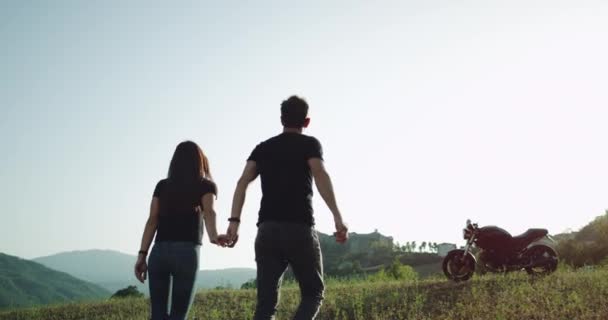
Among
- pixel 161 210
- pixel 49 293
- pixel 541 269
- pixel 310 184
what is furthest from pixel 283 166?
pixel 49 293

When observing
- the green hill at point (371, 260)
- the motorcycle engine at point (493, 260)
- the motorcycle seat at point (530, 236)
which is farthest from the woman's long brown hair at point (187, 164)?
the green hill at point (371, 260)

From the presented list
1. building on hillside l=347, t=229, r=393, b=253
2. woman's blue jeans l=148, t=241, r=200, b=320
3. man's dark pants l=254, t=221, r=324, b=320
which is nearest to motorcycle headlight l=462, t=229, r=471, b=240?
man's dark pants l=254, t=221, r=324, b=320

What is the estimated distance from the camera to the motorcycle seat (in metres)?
14.0

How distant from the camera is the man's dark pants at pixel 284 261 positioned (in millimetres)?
5266

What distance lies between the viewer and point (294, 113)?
5.70 meters

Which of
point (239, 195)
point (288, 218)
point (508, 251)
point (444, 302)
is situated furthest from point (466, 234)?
point (288, 218)

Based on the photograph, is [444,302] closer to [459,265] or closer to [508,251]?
[459,265]

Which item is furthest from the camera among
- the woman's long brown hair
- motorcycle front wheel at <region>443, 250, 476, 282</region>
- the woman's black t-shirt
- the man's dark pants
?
motorcycle front wheel at <region>443, 250, 476, 282</region>

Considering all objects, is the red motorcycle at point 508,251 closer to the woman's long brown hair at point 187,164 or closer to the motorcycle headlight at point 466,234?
the motorcycle headlight at point 466,234

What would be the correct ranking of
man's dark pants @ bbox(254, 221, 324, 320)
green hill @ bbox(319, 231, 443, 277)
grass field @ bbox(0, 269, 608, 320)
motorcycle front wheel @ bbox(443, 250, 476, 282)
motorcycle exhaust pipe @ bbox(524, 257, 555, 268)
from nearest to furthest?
man's dark pants @ bbox(254, 221, 324, 320)
grass field @ bbox(0, 269, 608, 320)
motorcycle front wheel @ bbox(443, 250, 476, 282)
motorcycle exhaust pipe @ bbox(524, 257, 555, 268)
green hill @ bbox(319, 231, 443, 277)

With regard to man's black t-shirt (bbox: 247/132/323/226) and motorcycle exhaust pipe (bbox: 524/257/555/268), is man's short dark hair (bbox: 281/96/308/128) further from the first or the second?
motorcycle exhaust pipe (bbox: 524/257/555/268)

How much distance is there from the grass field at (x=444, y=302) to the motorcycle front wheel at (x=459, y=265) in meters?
0.24

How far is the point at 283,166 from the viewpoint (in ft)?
18.0

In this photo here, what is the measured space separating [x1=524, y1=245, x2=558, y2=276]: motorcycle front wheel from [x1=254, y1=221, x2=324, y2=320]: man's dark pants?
9.76m
